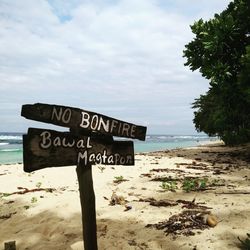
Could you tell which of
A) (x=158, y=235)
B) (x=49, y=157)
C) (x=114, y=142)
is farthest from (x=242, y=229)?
(x=49, y=157)

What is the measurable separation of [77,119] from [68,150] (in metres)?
0.35

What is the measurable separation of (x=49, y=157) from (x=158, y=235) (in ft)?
6.90

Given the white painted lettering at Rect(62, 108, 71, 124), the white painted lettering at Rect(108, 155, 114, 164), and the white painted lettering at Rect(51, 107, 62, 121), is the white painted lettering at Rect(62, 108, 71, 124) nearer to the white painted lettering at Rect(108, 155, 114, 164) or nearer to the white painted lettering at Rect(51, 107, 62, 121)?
the white painted lettering at Rect(51, 107, 62, 121)

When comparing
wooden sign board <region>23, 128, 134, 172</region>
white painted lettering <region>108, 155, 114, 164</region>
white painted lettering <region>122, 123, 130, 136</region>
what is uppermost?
white painted lettering <region>122, 123, 130, 136</region>

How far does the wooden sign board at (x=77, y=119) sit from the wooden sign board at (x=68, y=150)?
11cm

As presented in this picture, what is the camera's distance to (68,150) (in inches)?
144

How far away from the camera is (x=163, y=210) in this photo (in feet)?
19.2

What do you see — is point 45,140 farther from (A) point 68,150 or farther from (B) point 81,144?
(B) point 81,144

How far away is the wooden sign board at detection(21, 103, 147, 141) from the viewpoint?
11.5 ft

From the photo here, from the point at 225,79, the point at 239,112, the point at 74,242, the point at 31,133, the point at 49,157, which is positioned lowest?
the point at 74,242

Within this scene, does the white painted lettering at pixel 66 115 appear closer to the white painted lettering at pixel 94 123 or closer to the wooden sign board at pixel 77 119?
the wooden sign board at pixel 77 119

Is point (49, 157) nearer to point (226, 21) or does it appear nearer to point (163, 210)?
point (163, 210)

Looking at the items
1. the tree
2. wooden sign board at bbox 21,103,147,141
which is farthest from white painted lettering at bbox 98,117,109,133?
the tree

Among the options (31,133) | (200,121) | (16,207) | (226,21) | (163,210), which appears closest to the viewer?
(31,133)
